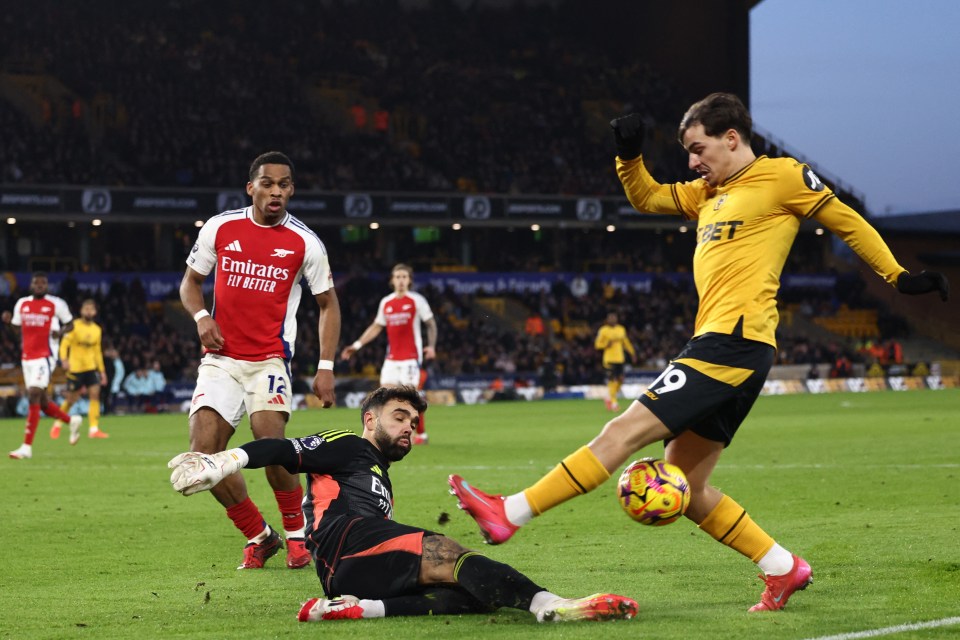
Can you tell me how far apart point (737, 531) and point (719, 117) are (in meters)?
1.87

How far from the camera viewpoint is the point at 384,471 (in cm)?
627

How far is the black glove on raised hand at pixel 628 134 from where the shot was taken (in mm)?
5848

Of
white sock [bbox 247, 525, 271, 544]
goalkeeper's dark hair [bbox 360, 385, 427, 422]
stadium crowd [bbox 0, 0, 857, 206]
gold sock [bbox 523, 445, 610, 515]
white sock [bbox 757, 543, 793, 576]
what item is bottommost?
white sock [bbox 247, 525, 271, 544]

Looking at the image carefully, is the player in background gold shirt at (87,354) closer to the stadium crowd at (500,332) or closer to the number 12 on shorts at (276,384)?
the stadium crowd at (500,332)

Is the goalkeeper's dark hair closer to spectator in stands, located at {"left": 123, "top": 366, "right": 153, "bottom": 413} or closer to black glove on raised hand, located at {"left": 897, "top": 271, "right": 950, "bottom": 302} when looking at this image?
black glove on raised hand, located at {"left": 897, "top": 271, "right": 950, "bottom": 302}

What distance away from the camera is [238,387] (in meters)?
7.95

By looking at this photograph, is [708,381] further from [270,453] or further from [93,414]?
[93,414]

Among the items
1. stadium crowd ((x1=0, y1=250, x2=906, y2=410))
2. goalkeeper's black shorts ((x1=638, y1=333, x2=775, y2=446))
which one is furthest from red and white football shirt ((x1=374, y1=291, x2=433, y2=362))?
stadium crowd ((x1=0, y1=250, x2=906, y2=410))

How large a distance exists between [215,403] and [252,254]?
0.96m

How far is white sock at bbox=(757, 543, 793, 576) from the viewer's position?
5.68 meters

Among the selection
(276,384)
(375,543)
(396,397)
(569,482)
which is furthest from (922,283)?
(276,384)

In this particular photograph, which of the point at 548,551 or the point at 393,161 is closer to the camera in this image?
the point at 548,551

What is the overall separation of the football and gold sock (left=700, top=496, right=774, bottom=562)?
1.41 feet

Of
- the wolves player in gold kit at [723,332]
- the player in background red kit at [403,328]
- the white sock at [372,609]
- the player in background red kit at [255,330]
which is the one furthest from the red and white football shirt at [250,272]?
the player in background red kit at [403,328]
